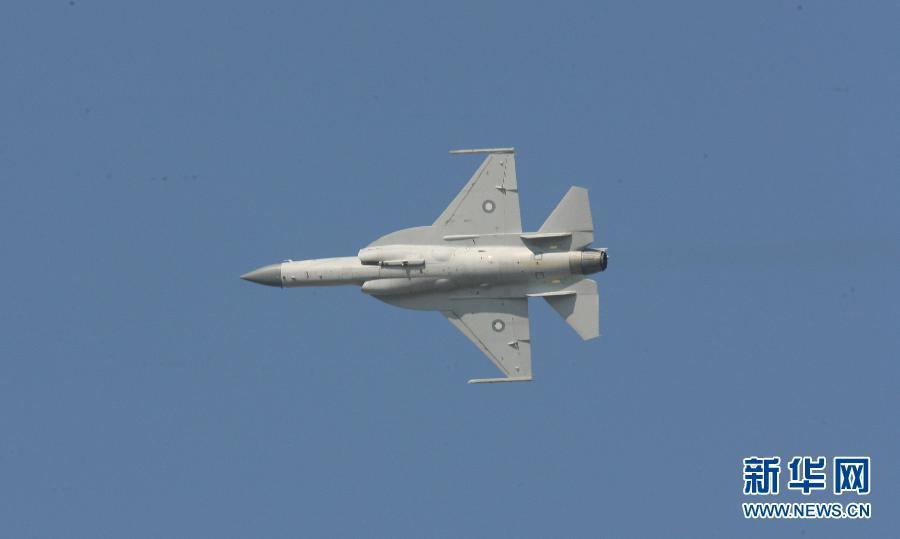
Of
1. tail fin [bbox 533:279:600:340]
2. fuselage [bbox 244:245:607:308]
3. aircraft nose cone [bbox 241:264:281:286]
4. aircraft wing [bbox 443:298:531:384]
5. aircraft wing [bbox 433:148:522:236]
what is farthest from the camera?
aircraft nose cone [bbox 241:264:281:286]

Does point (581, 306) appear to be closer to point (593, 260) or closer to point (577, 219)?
point (593, 260)

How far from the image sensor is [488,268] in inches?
2356

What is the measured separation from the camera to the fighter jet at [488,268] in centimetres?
5956

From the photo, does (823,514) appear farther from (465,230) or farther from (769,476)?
(465,230)

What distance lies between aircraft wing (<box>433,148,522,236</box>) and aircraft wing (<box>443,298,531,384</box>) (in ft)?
6.93

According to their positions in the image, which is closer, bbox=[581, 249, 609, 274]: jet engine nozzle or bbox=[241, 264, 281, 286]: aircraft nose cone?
bbox=[581, 249, 609, 274]: jet engine nozzle

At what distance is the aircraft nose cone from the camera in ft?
202

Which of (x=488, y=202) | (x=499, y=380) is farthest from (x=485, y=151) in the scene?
(x=499, y=380)

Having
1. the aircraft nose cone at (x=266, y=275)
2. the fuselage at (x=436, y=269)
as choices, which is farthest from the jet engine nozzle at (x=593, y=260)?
the aircraft nose cone at (x=266, y=275)

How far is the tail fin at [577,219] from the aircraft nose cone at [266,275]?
8.03m

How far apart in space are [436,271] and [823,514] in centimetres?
1244

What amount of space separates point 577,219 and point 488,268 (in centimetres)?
280

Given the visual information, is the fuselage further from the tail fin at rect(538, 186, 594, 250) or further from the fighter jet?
the tail fin at rect(538, 186, 594, 250)

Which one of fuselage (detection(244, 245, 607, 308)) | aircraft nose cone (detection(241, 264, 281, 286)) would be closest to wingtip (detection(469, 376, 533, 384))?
fuselage (detection(244, 245, 607, 308))
